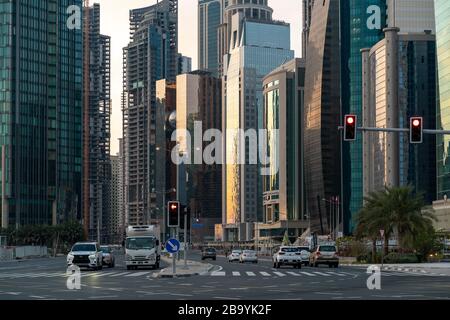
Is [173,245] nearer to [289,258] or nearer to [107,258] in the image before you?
[289,258]

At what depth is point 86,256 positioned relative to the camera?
53.4 meters

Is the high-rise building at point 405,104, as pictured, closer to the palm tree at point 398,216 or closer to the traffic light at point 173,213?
the palm tree at point 398,216

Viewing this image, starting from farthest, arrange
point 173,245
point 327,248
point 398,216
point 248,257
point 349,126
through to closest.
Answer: point 248,257 < point 398,216 < point 327,248 < point 173,245 < point 349,126

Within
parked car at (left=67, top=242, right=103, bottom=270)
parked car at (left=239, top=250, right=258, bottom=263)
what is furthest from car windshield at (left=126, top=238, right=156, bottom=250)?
parked car at (left=239, top=250, right=258, bottom=263)

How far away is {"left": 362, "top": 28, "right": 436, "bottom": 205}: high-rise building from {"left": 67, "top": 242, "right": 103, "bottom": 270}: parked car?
456 ft

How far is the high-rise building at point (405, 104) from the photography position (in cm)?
18950

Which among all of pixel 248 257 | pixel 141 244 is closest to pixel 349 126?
pixel 141 244

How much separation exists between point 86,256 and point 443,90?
120 m

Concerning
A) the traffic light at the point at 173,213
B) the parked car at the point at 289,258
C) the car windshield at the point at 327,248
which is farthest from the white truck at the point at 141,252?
the car windshield at the point at 327,248

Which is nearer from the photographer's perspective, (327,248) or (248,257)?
(327,248)

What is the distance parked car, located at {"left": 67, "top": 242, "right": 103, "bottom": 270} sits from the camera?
5338cm
